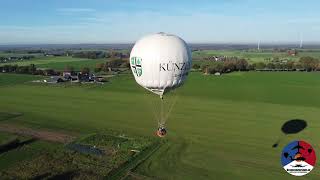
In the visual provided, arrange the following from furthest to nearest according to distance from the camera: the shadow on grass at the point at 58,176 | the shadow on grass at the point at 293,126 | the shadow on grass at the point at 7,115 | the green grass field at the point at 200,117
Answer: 1. the shadow on grass at the point at 7,115
2. the shadow on grass at the point at 293,126
3. the green grass field at the point at 200,117
4. the shadow on grass at the point at 58,176

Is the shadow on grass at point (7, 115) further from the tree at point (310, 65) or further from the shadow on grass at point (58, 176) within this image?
the tree at point (310, 65)

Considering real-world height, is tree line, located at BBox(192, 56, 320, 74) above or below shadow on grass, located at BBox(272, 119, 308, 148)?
above

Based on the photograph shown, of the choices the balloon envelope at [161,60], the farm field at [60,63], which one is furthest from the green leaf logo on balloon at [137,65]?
the farm field at [60,63]

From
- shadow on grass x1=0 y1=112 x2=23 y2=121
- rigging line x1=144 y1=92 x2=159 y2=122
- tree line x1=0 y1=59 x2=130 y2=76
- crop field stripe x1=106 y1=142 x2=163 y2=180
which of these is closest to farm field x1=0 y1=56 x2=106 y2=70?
tree line x1=0 y1=59 x2=130 y2=76

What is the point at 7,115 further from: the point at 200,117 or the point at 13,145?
the point at 200,117

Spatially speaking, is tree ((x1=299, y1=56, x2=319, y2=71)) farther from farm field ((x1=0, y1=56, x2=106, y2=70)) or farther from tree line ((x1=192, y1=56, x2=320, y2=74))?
farm field ((x1=0, y1=56, x2=106, y2=70))

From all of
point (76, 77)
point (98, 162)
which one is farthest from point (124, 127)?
point (76, 77)

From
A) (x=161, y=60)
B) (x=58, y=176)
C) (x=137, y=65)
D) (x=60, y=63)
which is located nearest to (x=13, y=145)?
(x=58, y=176)
